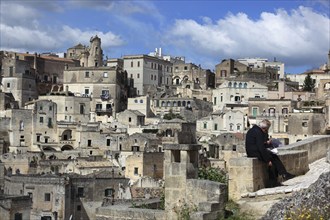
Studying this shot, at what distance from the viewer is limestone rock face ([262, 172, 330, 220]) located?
7778 millimetres

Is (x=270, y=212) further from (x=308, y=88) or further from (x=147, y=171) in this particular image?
(x=308, y=88)

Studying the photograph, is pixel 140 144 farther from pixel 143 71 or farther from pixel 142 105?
pixel 143 71

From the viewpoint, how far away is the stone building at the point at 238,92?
7350cm

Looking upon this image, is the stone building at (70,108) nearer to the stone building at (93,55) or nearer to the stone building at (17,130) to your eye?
the stone building at (17,130)

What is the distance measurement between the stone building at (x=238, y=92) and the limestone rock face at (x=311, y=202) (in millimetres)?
64858

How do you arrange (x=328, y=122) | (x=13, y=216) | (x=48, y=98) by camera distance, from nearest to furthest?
(x=13, y=216) < (x=328, y=122) < (x=48, y=98)

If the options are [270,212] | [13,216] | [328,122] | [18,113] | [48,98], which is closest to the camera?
[270,212]

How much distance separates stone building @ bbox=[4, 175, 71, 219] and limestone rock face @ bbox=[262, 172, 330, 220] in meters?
35.4

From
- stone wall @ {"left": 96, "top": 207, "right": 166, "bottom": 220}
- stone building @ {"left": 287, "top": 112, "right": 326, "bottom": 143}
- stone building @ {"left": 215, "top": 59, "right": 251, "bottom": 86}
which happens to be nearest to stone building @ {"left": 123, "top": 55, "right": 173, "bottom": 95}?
stone building @ {"left": 215, "top": 59, "right": 251, "bottom": 86}

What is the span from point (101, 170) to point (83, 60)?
1797 inches

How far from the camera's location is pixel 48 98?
69688 mm

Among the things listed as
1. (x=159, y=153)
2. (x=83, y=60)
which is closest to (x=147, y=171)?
(x=159, y=153)

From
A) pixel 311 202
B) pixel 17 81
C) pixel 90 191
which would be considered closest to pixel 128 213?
pixel 311 202

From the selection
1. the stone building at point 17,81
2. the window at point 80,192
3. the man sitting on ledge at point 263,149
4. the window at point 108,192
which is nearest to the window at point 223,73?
the stone building at point 17,81
